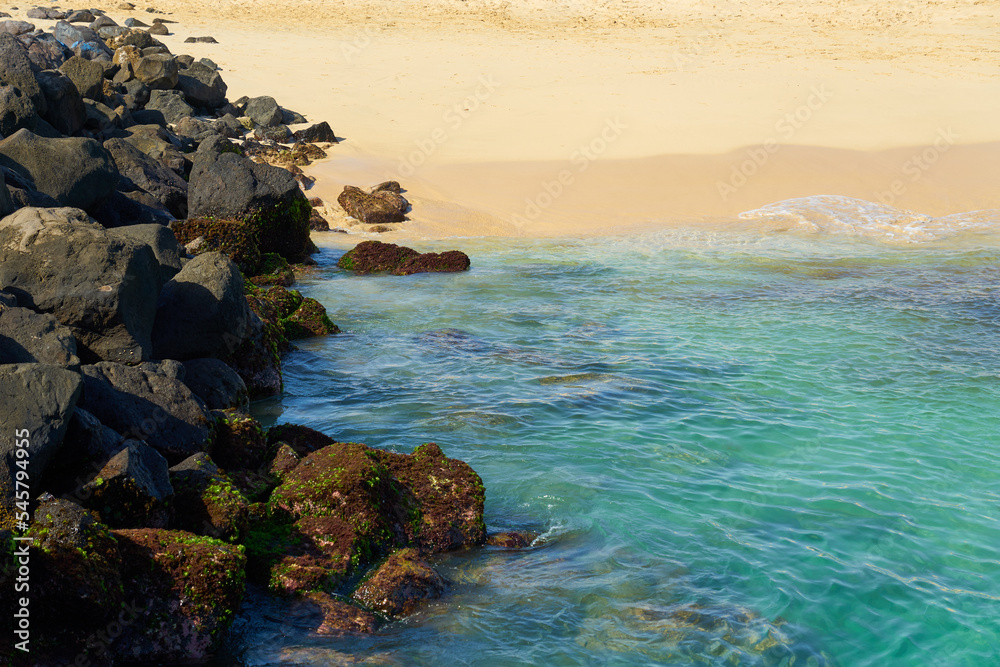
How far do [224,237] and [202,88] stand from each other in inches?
509

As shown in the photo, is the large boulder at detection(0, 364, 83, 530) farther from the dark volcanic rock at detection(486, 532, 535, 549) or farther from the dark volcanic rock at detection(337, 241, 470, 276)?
the dark volcanic rock at detection(337, 241, 470, 276)

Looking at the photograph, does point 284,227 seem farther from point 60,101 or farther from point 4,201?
point 4,201

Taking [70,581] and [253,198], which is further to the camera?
[253,198]

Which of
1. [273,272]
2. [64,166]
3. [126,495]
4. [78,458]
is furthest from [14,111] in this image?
[126,495]

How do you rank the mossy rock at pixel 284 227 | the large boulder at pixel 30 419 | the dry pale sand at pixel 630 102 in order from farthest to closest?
the dry pale sand at pixel 630 102 < the mossy rock at pixel 284 227 < the large boulder at pixel 30 419

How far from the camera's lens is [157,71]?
2331 centimetres

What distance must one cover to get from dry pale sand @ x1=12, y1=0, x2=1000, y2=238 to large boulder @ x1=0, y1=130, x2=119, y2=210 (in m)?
8.63

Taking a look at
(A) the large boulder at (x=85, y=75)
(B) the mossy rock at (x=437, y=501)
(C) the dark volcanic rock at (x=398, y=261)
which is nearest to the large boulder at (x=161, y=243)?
(B) the mossy rock at (x=437, y=501)

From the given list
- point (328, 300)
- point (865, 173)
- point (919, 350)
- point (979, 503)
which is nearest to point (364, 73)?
point (865, 173)

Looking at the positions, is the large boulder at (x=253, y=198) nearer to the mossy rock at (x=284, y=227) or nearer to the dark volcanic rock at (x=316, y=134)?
the mossy rock at (x=284, y=227)

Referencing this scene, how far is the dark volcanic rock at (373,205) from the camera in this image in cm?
1856

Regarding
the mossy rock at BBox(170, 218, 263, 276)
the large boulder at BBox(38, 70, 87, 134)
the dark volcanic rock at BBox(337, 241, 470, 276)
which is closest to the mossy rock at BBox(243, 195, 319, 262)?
the mossy rock at BBox(170, 218, 263, 276)

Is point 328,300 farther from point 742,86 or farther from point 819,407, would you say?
point 742,86

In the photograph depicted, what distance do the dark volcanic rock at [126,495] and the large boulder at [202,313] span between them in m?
2.79
